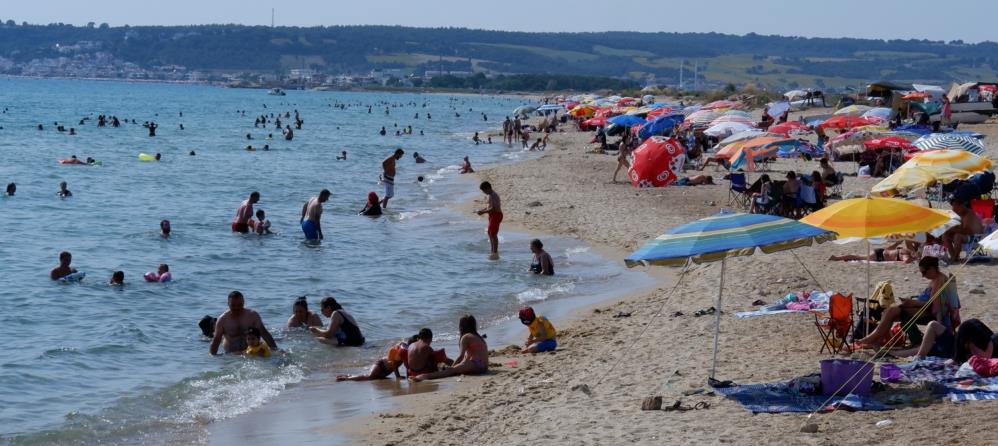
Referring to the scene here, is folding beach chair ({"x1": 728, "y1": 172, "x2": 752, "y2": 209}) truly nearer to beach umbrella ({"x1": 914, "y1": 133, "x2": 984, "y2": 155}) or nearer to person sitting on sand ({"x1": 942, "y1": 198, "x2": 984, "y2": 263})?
beach umbrella ({"x1": 914, "y1": 133, "x2": 984, "y2": 155})

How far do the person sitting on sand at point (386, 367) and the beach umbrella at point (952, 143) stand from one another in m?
12.6

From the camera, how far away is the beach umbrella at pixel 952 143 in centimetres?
1975

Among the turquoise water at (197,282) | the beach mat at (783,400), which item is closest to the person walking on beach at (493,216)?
the turquoise water at (197,282)

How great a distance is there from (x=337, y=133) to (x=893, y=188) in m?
48.2

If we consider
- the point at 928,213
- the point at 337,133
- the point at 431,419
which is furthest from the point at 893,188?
the point at 337,133

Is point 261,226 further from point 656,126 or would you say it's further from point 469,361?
point 656,126

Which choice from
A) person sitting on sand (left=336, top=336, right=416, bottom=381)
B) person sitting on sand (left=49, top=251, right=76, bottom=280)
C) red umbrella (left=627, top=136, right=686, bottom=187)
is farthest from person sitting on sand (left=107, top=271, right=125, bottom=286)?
red umbrella (left=627, top=136, right=686, bottom=187)

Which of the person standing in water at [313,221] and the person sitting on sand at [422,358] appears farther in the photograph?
the person standing in water at [313,221]

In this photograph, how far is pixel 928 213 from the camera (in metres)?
9.49

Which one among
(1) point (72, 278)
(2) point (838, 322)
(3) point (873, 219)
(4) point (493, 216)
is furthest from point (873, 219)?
(1) point (72, 278)

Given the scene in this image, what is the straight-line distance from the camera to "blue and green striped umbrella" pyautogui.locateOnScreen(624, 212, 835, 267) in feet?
26.7

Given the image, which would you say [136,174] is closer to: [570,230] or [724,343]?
[570,230]

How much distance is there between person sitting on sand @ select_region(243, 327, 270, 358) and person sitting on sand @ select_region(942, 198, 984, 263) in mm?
7474

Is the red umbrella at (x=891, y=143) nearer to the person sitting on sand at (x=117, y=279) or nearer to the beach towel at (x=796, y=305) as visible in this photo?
the beach towel at (x=796, y=305)
